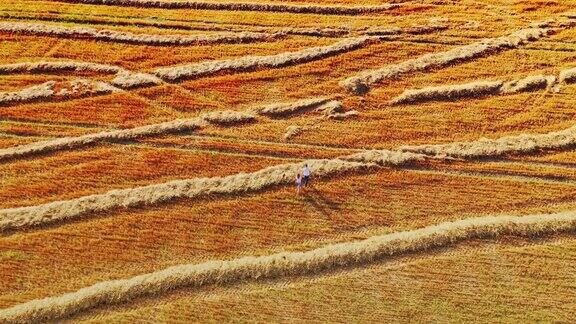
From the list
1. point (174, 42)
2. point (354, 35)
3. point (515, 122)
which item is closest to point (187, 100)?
point (174, 42)

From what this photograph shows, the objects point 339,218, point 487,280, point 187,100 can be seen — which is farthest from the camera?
point 187,100

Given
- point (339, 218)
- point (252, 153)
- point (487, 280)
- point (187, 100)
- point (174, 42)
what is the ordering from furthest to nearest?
point (174, 42)
point (187, 100)
point (252, 153)
point (339, 218)
point (487, 280)

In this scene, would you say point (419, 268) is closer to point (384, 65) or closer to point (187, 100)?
point (384, 65)

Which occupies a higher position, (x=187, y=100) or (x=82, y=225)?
(x=187, y=100)

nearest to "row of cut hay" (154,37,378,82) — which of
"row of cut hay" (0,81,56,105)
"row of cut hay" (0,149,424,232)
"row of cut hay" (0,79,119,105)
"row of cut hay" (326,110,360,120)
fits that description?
"row of cut hay" (0,79,119,105)

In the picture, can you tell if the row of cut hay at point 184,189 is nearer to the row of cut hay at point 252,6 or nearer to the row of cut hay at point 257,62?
the row of cut hay at point 257,62

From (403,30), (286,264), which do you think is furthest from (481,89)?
(286,264)

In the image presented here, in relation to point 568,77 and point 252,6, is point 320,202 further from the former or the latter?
point 568,77

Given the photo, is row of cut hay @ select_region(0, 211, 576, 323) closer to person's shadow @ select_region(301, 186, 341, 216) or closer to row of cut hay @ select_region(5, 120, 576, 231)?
person's shadow @ select_region(301, 186, 341, 216)
